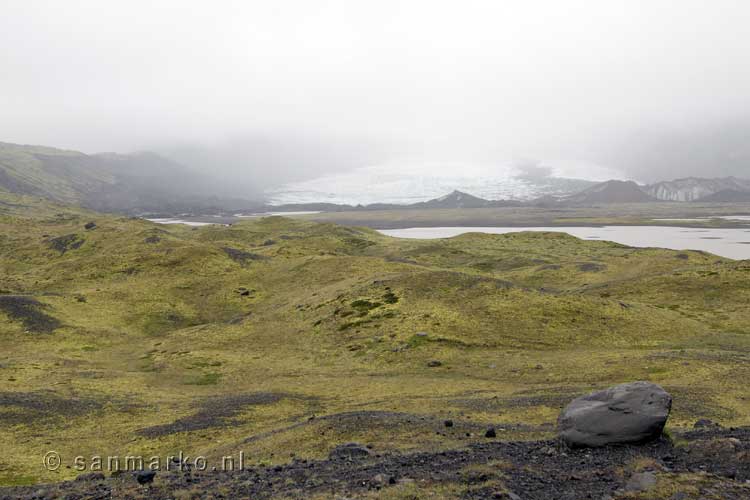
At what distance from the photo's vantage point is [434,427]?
86.4ft

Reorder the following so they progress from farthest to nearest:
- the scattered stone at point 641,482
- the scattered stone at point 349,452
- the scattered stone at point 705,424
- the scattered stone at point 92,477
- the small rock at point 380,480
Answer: the scattered stone at point 705,424 < the scattered stone at point 349,452 < the scattered stone at point 92,477 < the small rock at point 380,480 < the scattered stone at point 641,482

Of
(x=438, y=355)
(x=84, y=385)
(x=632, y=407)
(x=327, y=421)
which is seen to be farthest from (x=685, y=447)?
(x=84, y=385)

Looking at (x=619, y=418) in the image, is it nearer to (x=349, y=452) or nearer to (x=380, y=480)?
(x=380, y=480)

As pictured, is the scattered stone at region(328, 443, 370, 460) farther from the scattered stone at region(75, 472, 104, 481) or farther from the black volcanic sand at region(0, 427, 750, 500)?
the scattered stone at region(75, 472, 104, 481)

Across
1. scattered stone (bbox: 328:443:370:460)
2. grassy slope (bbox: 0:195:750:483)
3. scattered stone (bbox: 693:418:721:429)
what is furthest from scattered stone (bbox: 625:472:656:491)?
scattered stone (bbox: 693:418:721:429)

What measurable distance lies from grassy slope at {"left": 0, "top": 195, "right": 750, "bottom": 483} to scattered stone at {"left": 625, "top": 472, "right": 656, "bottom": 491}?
28.3 feet

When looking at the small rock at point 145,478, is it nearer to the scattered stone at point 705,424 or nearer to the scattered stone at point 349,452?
the scattered stone at point 349,452

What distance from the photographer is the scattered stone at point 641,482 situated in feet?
50.8

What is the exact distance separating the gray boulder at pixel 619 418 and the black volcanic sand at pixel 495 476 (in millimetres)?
430

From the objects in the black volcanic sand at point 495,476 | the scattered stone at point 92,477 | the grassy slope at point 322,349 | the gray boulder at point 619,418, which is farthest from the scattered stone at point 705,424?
Result: the scattered stone at point 92,477

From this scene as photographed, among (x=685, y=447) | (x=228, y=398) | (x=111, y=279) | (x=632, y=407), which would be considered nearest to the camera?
(x=685, y=447)

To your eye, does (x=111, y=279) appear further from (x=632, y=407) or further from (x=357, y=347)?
(x=632, y=407)

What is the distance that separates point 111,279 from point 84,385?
5119 centimetres

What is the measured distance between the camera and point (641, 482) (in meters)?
15.8
